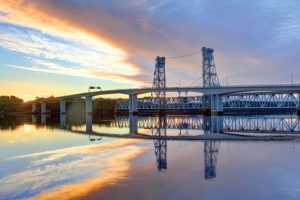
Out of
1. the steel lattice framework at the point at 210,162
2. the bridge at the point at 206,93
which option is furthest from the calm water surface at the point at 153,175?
the bridge at the point at 206,93

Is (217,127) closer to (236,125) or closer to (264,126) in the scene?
(236,125)

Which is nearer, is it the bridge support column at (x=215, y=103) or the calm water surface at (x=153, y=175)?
the calm water surface at (x=153, y=175)

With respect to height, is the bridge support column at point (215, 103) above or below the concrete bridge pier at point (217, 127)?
above

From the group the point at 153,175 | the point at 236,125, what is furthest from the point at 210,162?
the point at 236,125

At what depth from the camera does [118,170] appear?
14.5m

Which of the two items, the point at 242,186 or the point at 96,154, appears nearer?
the point at 242,186

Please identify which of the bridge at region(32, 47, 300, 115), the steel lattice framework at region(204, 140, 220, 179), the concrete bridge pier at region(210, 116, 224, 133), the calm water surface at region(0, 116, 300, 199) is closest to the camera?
the calm water surface at region(0, 116, 300, 199)

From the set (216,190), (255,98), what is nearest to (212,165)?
(216,190)

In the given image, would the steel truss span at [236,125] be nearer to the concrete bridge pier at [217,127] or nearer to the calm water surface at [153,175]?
the concrete bridge pier at [217,127]

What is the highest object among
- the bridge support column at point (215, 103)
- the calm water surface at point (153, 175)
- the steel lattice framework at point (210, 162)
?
the bridge support column at point (215, 103)

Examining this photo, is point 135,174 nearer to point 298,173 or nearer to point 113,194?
point 113,194

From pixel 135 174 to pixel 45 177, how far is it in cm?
347

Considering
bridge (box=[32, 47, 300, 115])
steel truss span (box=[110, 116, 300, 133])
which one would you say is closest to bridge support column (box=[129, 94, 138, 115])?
bridge (box=[32, 47, 300, 115])

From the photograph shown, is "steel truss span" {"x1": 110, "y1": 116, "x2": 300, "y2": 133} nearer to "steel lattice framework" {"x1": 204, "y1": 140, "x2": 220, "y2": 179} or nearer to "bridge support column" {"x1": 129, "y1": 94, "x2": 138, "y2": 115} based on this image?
"steel lattice framework" {"x1": 204, "y1": 140, "x2": 220, "y2": 179}
